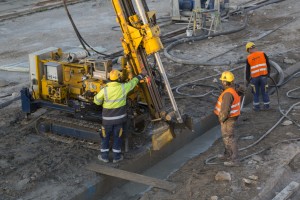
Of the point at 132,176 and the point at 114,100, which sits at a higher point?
the point at 114,100

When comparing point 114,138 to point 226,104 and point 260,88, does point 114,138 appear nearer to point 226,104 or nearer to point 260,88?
point 226,104

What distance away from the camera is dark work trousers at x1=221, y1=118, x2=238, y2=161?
8367mm

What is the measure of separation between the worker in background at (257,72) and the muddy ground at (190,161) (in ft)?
1.12

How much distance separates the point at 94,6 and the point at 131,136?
17.3 metres

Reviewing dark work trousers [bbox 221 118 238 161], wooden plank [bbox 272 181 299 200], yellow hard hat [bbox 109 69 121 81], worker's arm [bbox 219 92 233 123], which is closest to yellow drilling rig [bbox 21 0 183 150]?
yellow hard hat [bbox 109 69 121 81]

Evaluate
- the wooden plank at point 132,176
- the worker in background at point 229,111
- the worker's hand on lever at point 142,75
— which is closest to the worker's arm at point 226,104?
the worker in background at point 229,111

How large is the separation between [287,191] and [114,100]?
326 centimetres

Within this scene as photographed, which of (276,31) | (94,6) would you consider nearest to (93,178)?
(276,31)

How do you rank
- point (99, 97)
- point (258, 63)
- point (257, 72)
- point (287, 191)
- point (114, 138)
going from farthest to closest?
1. point (257, 72)
2. point (258, 63)
3. point (114, 138)
4. point (99, 97)
5. point (287, 191)

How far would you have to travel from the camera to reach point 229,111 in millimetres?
8125

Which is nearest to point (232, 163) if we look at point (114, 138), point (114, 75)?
point (114, 138)

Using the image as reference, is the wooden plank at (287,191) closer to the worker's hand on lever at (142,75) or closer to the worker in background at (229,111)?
the worker in background at (229,111)

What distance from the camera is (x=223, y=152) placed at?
29.9 ft

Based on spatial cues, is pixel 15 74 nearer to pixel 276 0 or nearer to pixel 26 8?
pixel 26 8
